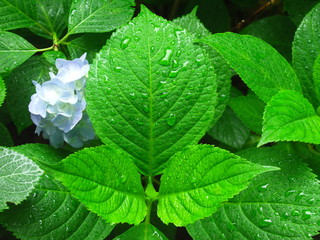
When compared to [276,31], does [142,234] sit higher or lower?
lower

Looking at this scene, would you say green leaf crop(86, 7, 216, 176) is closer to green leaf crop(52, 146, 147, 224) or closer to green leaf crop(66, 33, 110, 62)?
green leaf crop(52, 146, 147, 224)

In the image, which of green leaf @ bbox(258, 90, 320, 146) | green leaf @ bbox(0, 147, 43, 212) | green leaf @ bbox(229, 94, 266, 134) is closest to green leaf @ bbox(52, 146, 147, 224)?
green leaf @ bbox(0, 147, 43, 212)

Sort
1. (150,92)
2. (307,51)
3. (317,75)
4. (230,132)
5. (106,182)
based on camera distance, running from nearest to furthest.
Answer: (106,182) → (150,92) → (317,75) → (307,51) → (230,132)

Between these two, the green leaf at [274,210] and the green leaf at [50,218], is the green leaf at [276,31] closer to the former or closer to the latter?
the green leaf at [274,210]

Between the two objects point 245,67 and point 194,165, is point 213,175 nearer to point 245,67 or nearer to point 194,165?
point 194,165

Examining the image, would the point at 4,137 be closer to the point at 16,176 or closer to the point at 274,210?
the point at 16,176

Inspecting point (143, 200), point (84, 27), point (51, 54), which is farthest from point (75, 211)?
point (84, 27)

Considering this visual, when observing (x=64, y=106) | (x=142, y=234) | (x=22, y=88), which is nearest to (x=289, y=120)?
(x=142, y=234)
